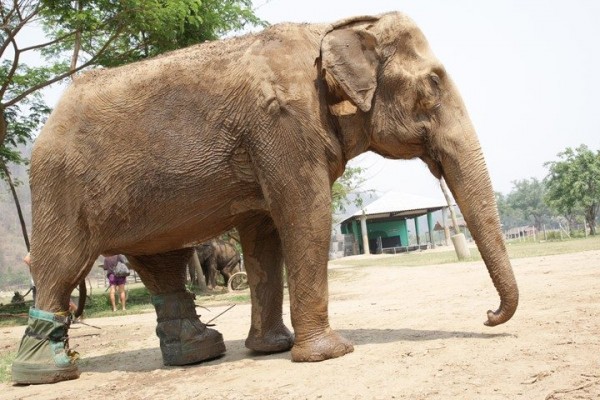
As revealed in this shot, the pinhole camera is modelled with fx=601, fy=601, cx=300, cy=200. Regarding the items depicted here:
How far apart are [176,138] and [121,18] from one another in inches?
345

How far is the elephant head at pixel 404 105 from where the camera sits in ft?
14.1

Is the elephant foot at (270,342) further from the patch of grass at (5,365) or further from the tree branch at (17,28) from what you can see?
the tree branch at (17,28)

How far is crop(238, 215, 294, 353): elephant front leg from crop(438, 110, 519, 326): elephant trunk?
157cm

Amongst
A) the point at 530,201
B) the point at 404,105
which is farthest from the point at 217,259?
the point at 530,201

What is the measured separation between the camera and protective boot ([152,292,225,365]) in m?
4.90

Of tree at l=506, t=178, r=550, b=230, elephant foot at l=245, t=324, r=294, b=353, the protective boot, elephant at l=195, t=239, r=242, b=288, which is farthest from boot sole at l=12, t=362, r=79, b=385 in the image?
tree at l=506, t=178, r=550, b=230

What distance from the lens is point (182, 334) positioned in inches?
195

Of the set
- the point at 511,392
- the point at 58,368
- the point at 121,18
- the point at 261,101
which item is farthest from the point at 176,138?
the point at 121,18

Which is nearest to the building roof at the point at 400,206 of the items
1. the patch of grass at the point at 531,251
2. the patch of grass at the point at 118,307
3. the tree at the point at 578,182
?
the tree at the point at 578,182

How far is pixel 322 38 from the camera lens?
4426 mm

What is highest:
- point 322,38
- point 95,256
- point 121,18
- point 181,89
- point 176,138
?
point 121,18

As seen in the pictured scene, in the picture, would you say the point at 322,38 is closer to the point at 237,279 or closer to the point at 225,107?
the point at 225,107

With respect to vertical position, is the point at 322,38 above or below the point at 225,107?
above

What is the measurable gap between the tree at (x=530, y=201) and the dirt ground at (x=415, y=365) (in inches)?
3888
